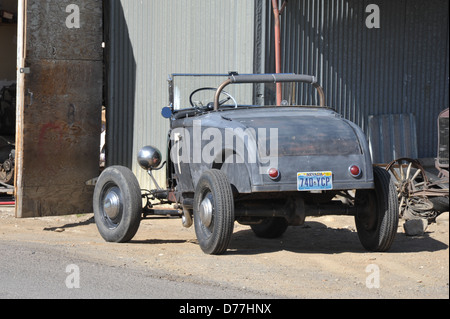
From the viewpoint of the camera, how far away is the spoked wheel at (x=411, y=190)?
34.7 feet

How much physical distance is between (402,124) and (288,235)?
12.9ft

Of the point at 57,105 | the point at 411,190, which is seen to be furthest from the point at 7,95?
the point at 411,190

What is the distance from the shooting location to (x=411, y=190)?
10.8 meters

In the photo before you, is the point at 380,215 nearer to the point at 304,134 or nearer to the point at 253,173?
the point at 304,134

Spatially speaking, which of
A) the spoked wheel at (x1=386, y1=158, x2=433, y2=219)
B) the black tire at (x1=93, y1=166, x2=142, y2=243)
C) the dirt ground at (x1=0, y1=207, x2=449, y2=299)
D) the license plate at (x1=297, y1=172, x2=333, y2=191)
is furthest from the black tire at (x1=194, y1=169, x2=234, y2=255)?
the spoked wheel at (x1=386, y1=158, x2=433, y2=219)

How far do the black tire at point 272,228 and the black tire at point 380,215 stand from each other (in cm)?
133

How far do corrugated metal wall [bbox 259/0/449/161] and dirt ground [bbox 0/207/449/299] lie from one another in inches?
94.4

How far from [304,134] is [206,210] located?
1.21 m

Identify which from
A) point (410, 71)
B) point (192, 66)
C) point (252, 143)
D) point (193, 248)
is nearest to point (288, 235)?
point (193, 248)

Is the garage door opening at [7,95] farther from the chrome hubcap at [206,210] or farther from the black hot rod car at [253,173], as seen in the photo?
the chrome hubcap at [206,210]

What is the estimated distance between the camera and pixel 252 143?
25.7 ft

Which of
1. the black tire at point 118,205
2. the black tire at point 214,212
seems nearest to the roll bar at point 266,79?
the black tire at point 214,212

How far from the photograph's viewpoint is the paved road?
20.7 ft

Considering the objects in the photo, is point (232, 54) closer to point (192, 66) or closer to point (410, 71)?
point (192, 66)
